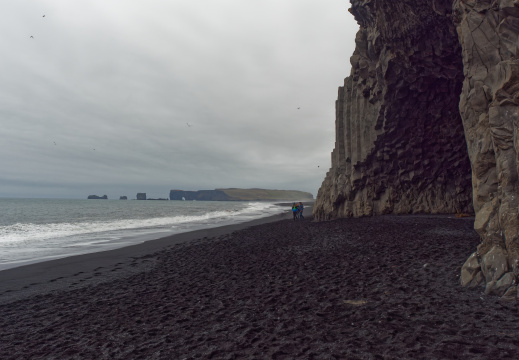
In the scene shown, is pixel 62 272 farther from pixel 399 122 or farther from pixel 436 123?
pixel 436 123

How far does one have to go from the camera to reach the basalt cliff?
818cm

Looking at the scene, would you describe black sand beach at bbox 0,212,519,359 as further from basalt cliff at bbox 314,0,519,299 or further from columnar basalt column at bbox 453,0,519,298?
basalt cliff at bbox 314,0,519,299

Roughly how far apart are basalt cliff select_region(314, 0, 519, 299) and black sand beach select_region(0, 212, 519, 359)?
76.8 inches

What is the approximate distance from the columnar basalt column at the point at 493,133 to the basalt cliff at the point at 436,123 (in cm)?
3

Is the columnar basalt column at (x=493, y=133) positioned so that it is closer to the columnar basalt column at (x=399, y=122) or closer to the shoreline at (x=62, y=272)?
the columnar basalt column at (x=399, y=122)

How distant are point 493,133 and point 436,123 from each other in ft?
79.2

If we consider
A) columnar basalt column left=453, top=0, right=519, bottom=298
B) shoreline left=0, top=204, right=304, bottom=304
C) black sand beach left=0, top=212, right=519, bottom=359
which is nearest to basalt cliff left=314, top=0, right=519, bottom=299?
columnar basalt column left=453, top=0, right=519, bottom=298

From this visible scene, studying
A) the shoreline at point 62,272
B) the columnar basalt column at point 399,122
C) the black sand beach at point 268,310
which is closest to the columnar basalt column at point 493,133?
the black sand beach at point 268,310

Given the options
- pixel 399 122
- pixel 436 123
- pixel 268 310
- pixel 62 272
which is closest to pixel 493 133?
pixel 268 310

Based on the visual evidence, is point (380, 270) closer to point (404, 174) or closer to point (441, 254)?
point (441, 254)

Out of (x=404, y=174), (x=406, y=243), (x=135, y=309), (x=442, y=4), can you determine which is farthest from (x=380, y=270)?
(x=404, y=174)

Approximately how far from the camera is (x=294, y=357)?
5402 millimetres

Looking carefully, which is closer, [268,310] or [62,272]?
[268,310]

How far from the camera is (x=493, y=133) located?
848cm
